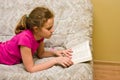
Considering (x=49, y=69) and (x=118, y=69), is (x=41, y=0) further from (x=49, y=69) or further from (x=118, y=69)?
(x=118, y=69)

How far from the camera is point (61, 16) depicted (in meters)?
2.15

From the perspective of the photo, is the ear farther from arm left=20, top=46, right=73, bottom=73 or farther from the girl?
arm left=20, top=46, right=73, bottom=73

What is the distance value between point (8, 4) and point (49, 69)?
104 centimetres

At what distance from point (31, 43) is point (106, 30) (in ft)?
3.61

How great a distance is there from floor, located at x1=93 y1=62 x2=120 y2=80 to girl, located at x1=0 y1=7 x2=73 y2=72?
0.76m

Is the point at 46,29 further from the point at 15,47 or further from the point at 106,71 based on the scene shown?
the point at 106,71

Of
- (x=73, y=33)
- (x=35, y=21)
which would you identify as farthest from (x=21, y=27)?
(x=73, y=33)

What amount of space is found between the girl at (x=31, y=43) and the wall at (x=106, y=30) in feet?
2.76

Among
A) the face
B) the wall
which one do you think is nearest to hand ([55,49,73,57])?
the face

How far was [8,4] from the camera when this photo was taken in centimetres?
226

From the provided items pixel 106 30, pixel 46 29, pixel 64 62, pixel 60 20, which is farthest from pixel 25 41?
pixel 106 30

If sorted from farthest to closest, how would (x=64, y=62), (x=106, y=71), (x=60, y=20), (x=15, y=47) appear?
(x=106, y=71), (x=60, y=20), (x=15, y=47), (x=64, y=62)

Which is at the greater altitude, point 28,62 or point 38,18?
point 38,18

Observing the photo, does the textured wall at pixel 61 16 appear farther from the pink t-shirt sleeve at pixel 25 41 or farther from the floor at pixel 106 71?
the floor at pixel 106 71
